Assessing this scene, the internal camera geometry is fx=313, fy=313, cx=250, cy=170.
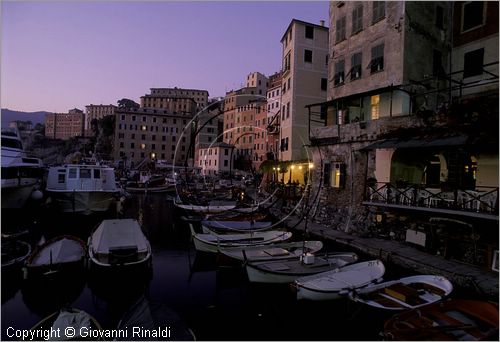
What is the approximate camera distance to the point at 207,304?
14.9m

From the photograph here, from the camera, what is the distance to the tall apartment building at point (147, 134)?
4102 inches

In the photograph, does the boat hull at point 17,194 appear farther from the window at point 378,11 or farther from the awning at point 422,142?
the window at point 378,11

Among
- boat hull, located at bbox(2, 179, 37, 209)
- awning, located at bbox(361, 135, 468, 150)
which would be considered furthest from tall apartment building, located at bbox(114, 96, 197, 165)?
awning, located at bbox(361, 135, 468, 150)

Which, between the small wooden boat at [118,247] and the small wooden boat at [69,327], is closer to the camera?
the small wooden boat at [69,327]

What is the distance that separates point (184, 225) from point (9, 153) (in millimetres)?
19632

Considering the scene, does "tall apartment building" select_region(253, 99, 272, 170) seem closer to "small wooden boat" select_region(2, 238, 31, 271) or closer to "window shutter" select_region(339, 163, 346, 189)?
"window shutter" select_region(339, 163, 346, 189)

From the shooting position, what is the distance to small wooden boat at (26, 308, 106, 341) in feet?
30.5

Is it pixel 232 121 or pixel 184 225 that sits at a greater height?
pixel 232 121

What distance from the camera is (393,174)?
22.0m

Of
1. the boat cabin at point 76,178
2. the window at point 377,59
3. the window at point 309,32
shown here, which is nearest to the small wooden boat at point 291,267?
the window at point 377,59

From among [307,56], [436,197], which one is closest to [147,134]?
[307,56]

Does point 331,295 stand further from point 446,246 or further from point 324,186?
point 324,186

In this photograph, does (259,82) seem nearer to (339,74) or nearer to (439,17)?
(339,74)

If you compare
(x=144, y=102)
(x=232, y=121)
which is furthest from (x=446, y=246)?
(x=144, y=102)
